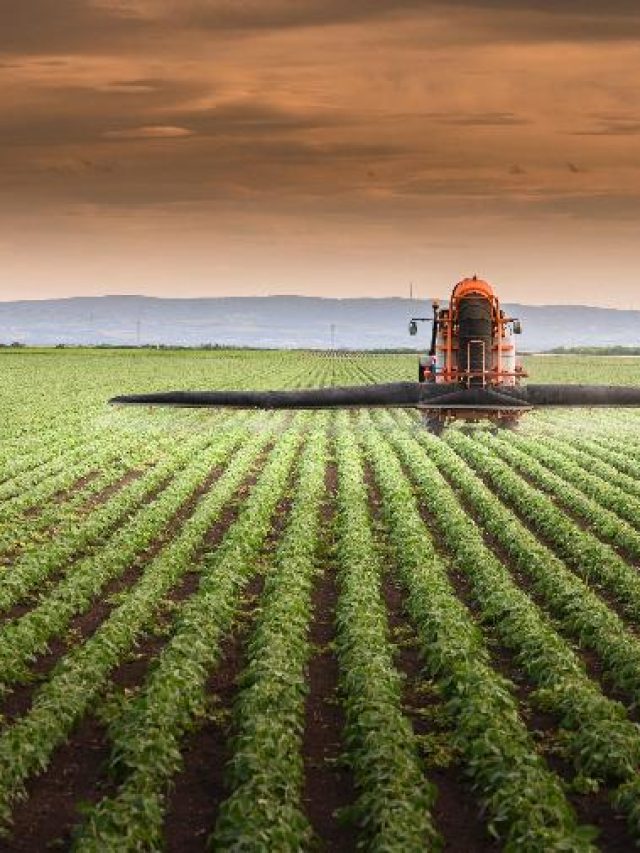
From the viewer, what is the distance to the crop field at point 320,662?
7812 millimetres

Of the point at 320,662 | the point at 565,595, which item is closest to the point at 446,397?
the point at 565,595

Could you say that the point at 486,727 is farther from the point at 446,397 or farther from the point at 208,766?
the point at 446,397

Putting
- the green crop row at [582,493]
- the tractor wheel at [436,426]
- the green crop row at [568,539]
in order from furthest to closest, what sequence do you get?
the tractor wheel at [436,426]
the green crop row at [582,493]
the green crop row at [568,539]

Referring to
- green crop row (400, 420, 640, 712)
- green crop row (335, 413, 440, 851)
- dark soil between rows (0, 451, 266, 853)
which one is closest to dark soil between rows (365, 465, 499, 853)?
green crop row (335, 413, 440, 851)

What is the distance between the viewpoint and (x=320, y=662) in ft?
37.0

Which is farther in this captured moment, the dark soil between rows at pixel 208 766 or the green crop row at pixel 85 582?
the green crop row at pixel 85 582

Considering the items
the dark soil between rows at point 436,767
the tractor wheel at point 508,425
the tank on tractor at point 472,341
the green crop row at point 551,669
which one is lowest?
the dark soil between rows at point 436,767

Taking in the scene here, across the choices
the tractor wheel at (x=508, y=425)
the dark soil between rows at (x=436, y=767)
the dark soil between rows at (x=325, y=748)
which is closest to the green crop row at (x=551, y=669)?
the dark soil between rows at (x=436, y=767)

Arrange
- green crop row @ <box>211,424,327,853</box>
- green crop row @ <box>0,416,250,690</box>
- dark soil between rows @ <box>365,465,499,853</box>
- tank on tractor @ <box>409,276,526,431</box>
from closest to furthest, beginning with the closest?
green crop row @ <box>211,424,327,853</box> → dark soil between rows @ <box>365,465,499,853</box> → green crop row @ <box>0,416,250,690</box> → tank on tractor @ <box>409,276,526,431</box>

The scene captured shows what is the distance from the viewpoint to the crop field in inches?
308

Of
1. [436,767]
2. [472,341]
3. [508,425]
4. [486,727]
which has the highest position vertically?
[472,341]

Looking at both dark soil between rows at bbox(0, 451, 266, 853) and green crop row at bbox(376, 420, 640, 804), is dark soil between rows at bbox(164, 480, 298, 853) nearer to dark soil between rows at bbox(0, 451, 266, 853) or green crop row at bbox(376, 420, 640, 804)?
dark soil between rows at bbox(0, 451, 266, 853)

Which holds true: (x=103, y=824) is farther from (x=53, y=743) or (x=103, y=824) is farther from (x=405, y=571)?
(x=405, y=571)

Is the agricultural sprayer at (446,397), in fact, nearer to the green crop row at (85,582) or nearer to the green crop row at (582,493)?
the green crop row at (582,493)
